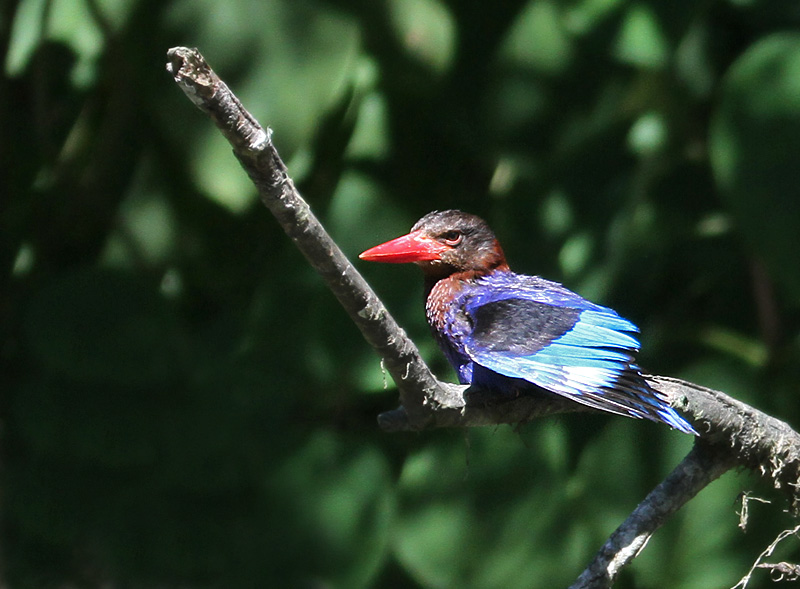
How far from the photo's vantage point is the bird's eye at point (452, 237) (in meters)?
1.62

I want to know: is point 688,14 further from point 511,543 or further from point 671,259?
point 511,543

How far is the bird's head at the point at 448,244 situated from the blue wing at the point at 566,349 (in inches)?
4.9

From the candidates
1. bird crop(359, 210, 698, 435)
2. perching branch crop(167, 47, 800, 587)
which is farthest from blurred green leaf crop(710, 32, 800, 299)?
perching branch crop(167, 47, 800, 587)

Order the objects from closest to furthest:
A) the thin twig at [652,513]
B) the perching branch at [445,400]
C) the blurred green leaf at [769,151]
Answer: the perching branch at [445,400]
the thin twig at [652,513]
the blurred green leaf at [769,151]

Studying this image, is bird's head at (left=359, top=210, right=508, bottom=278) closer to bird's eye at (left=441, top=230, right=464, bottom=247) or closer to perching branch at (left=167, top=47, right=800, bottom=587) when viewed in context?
bird's eye at (left=441, top=230, right=464, bottom=247)

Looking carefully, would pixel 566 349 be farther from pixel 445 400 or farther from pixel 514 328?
pixel 445 400

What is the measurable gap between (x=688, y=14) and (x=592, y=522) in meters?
1.03

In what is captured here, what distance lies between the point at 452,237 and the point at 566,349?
0.37 m

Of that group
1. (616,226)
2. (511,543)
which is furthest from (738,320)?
(511,543)

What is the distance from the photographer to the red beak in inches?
60.2

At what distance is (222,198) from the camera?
1715mm

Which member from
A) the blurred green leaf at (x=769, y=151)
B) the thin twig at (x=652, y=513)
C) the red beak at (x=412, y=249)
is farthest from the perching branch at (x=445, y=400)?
the blurred green leaf at (x=769, y=151)

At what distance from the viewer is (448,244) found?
5.29 feet

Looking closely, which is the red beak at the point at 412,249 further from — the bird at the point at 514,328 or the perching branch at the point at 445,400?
the perching branch at the point at 445,400
